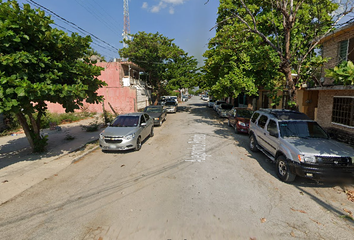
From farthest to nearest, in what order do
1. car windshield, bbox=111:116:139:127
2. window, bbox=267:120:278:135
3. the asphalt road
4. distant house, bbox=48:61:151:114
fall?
1. distant house, bbox=48:61:151:114
2. car windshield, bbox=111:116:139:127
3. window, bbox=267:120:278:135
4. the asphalt road

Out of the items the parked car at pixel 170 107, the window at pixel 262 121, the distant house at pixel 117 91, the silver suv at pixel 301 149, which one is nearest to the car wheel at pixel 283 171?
the silver suv at pixel 301 149

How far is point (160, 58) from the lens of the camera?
2531 centimetres

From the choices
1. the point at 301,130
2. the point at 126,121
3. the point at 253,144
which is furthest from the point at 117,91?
the point at 301,130

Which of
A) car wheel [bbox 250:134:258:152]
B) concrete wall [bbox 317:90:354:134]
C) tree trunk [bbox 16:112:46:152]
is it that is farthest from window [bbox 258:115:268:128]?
tree trunk [bbox 16:112:46:152]

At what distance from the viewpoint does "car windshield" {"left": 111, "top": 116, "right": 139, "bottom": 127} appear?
9.24 m

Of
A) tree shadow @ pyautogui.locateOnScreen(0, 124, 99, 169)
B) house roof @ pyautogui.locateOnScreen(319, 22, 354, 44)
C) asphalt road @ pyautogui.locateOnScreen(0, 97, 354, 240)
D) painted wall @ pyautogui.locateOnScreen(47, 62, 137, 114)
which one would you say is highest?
house roof @ pyautogui.locateOnScreen(319, 22, 354, 44)

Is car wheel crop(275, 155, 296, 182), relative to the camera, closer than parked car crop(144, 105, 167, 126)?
Yes

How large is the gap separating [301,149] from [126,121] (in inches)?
291

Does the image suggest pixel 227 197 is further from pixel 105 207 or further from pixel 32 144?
pixel 32 144

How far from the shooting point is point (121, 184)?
18.1 ft

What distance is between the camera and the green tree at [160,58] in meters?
23.7

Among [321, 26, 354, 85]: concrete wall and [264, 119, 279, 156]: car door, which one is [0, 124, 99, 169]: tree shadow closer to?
[264, 119, 279, 156]: car door

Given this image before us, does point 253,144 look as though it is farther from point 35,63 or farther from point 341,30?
point 35,63

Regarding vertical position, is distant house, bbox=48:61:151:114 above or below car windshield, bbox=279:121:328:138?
above
